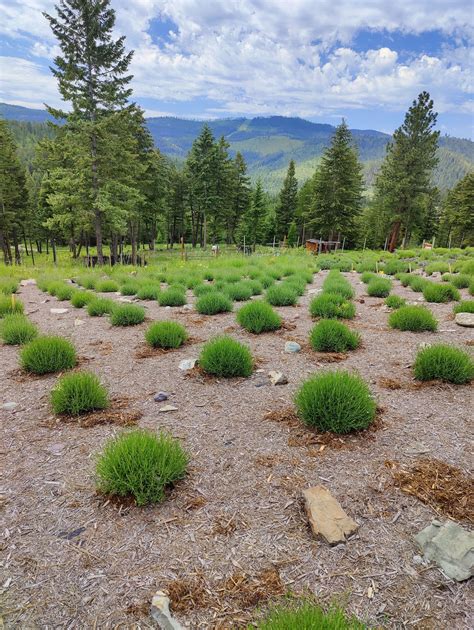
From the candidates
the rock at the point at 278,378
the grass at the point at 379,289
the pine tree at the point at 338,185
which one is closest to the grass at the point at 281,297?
the grass at the point at 379,289

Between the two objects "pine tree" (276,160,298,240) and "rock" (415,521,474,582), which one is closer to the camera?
"rock" (415,521,474,582)

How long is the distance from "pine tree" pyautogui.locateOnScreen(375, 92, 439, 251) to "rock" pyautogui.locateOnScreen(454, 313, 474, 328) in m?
29.5

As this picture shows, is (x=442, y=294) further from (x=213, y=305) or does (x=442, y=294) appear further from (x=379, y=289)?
(x=213, y=305)

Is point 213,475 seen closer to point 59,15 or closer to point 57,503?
point 57,503

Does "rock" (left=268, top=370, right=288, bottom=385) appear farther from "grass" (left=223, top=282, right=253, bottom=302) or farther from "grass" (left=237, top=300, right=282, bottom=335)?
"grass" (left=223, top=282, right=253, bottom=302)

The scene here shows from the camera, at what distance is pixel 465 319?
21.2ft

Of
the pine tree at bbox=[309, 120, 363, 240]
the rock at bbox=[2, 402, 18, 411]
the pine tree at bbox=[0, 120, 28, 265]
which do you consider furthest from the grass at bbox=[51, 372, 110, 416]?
the pine tree at bbox=[309, 120, 363, 240]

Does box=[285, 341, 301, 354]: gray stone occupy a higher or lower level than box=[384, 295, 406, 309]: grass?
lower

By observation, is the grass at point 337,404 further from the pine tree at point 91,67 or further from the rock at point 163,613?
the pine tree at point 91,67

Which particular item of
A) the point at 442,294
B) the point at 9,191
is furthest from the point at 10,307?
the point at 9,191

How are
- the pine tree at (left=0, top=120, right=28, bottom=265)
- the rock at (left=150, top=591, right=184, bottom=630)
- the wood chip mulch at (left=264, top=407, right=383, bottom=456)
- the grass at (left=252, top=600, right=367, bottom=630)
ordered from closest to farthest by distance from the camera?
the grass at (left=252, top=600, right=367, bottom=630) < the rock at (left=150, top=591, right=184, bottom=630) < the wood chip mulch at (left=264, top=407, right=383, bottom=456) < the pine tree at (left=0, top=120, right=28, bottom=265)

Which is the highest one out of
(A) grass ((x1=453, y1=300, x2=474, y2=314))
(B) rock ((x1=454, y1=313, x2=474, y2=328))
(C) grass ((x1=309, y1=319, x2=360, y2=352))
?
(A) grass ((x1=453, y1=300, x2=474, y2=314))

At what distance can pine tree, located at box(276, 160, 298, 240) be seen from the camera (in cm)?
5147

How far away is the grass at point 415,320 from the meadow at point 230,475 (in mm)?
80
